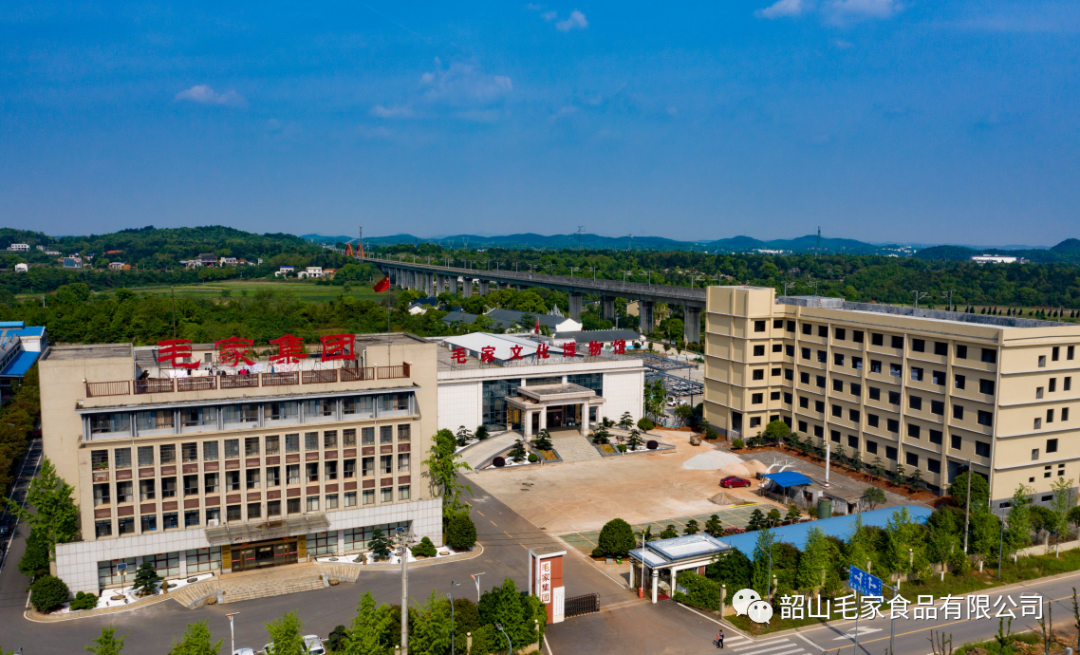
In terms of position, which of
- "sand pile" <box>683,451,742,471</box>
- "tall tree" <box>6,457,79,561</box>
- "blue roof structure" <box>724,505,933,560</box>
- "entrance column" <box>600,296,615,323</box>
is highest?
"entrance column" <box>600,296,615,323</box>

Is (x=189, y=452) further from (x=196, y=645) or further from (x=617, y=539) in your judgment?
(x=617, y=539)

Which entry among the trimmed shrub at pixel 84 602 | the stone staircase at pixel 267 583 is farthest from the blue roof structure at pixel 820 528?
the trimmed shrub at pixel 84 602

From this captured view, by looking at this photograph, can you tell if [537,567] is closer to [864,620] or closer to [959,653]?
[864,620]

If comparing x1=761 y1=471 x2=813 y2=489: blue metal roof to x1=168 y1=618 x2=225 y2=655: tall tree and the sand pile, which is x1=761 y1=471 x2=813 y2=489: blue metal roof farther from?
x1=168 y1=618 x2=225 y2=655: tall tree

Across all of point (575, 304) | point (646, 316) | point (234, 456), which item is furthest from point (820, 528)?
point (575, 304)

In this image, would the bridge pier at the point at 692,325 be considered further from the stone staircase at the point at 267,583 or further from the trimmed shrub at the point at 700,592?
the stone staircase at the point at 267,583

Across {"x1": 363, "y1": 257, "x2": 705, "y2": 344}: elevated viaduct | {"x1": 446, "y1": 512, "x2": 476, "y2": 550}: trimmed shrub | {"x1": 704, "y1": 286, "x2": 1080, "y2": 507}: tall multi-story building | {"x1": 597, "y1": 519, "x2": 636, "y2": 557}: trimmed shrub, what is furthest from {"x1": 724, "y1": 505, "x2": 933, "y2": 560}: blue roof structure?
{"x1": 363, "y1": 257, "x2": 705, "y2": 344}: elevated viaduct
